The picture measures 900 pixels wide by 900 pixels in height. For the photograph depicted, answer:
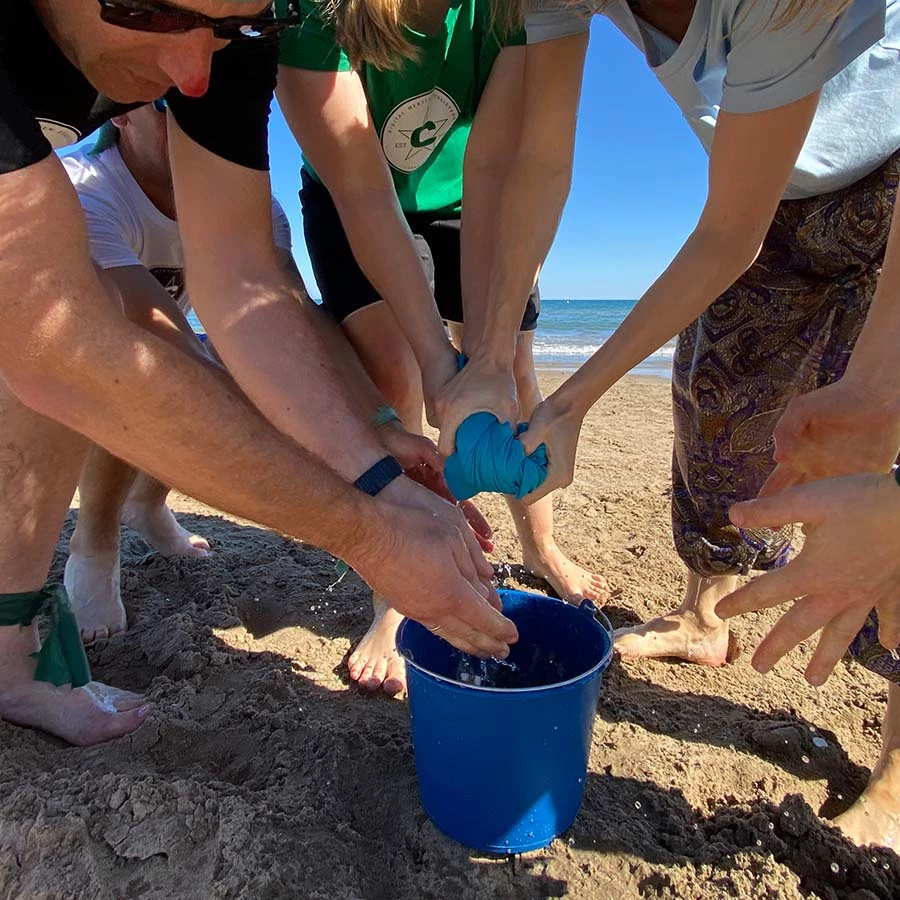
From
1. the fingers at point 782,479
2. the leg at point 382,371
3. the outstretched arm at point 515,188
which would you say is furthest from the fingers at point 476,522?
the fingers at point 782,479

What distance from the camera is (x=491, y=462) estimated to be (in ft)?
5.01

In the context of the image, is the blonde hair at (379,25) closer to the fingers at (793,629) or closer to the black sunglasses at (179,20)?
the black sunglasses at (179,20)

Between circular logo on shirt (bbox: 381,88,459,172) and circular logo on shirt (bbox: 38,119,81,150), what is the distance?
76cm

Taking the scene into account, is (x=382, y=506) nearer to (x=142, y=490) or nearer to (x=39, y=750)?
(x=39, y=750)

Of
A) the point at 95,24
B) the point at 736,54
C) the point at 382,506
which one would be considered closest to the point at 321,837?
the point at 382,506

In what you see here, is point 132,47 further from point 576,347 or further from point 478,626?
point 576,347

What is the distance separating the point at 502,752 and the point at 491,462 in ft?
1.76

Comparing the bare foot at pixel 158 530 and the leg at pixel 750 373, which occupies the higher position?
the leg at pixel 750 373

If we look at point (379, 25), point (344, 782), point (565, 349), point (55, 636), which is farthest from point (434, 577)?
point (565, 349)

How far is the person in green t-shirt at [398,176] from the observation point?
181 centimetres

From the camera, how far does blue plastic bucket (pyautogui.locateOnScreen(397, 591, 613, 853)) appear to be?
1.35 m

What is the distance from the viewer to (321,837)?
1411 millimetres

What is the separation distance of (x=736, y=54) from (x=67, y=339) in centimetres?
132

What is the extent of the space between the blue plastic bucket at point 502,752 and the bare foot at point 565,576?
947 millimetres
